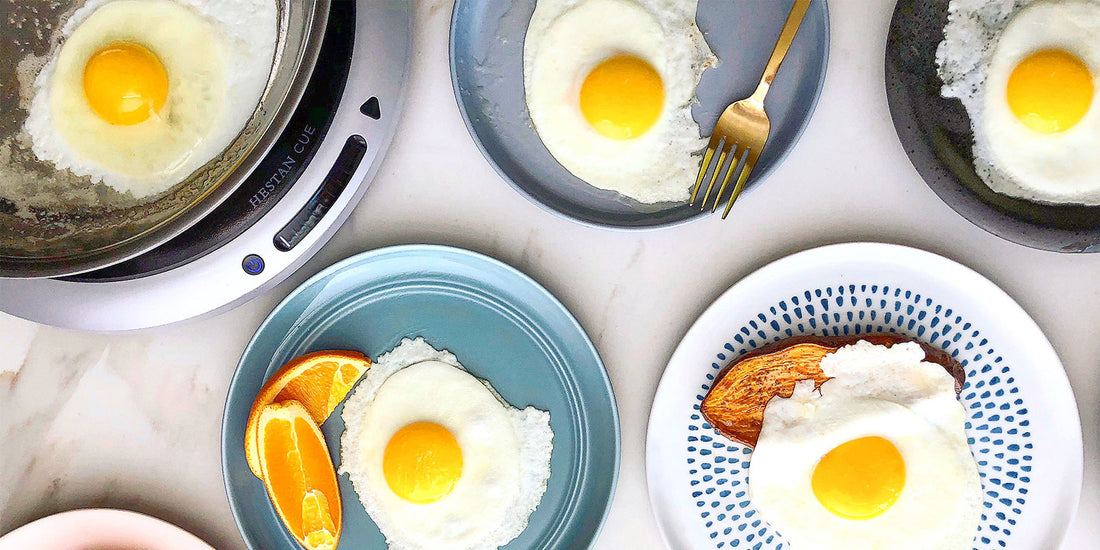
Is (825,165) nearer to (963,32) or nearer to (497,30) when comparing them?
(963,32)

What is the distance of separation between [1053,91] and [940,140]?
18cm

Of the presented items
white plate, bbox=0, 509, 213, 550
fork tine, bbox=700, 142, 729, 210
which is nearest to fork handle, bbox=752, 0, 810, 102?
fork tine, bbox=700, 142, 729, 210

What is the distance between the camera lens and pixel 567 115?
1.28 metres

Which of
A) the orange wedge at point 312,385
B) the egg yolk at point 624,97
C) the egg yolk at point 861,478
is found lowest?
the egg yolk at point 861,478

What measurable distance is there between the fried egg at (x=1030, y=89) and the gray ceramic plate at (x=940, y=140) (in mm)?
17

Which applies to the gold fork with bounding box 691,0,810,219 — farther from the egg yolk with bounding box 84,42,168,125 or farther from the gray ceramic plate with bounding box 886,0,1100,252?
the egg yolk with bounding box 84,42,168,125

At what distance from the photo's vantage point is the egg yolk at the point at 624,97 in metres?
1.24

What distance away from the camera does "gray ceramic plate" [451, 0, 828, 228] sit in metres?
1.25

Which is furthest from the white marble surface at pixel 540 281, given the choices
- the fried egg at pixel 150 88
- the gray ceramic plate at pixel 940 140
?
the fried egg at pixel 150 88

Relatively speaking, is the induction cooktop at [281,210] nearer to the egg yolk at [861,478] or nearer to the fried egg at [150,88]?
the fried egg at [150,88]

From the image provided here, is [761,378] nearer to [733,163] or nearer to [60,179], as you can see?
[733,163]

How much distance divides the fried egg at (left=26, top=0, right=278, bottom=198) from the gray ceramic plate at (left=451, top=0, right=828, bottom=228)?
347 mm

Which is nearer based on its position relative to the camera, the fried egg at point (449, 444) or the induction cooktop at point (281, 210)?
the induction cooktop at point (281, 210)

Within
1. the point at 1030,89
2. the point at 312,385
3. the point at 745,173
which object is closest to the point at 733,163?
the point at 745,173
